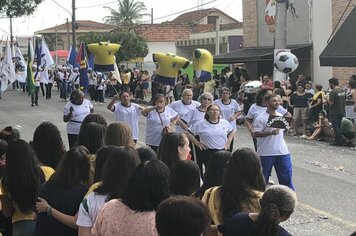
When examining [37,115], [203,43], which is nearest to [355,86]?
[37,115]

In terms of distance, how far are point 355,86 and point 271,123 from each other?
7639 millimetres

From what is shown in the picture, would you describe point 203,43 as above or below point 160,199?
above

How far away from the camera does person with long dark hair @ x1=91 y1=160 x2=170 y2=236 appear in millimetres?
3547

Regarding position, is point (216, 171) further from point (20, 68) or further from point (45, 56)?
point (20, 68)

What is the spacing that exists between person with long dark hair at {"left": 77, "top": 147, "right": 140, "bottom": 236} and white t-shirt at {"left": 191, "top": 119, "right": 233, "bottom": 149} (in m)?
4.54

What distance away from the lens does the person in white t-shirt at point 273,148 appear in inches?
328

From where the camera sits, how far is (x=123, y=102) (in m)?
10.0

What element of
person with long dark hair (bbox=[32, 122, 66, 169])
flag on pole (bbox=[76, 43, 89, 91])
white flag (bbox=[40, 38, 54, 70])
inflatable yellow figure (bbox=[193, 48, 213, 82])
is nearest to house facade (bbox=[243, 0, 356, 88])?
flag on pole (bbox=[76, 43, 89, 91])

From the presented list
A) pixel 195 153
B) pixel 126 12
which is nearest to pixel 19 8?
pixel 195 153

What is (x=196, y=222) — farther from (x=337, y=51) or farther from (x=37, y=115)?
(x=37, y=115)

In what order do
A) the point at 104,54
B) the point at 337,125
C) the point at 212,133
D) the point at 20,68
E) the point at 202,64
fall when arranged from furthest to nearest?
the point at 20,68 → the point at 337,125 → the point at 104,54 → the point at 202,64 → the point at 212,133

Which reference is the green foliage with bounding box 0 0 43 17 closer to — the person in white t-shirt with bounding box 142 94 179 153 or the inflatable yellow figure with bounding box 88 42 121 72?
the inflatable yellow figure with bounding box 88 42 121 72

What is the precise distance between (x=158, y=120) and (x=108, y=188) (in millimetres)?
5515

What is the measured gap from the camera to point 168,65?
37.1ft
